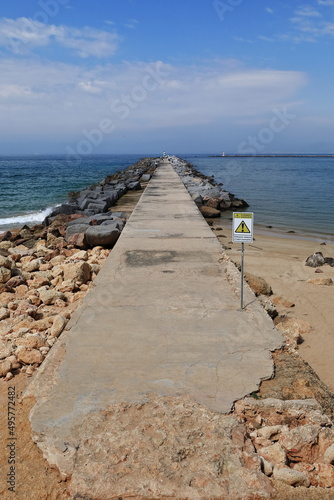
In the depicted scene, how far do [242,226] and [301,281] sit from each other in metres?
3.01

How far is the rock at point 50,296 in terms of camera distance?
15.7 feet

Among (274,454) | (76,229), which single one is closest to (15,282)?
(76,229)

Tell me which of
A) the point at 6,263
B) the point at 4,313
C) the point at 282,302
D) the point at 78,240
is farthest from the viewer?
the point at 78,240

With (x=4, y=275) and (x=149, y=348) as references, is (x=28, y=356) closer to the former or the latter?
(x=149, y=348)

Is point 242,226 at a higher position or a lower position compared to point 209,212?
higher

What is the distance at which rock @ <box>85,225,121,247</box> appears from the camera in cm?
744

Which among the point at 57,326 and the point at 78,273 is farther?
the point at 78,273

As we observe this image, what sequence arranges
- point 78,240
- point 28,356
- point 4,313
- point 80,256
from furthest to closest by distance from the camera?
point 78,240 < point 80,256 < point 4,313 < point 28,356

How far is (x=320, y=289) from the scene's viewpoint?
6.20m

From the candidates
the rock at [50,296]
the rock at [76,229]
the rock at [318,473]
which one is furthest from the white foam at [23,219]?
the rock at [318,473]

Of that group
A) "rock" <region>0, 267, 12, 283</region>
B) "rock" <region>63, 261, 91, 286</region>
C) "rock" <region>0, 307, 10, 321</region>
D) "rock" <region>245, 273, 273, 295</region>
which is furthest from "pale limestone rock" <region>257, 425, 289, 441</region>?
"rock" <region>0, 267, 12, 283</region>

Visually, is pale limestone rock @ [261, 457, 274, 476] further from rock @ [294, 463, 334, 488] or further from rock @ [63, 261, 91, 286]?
rock @ [63, 261, 91, 286]

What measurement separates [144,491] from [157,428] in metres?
0.39

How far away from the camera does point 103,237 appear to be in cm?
744
